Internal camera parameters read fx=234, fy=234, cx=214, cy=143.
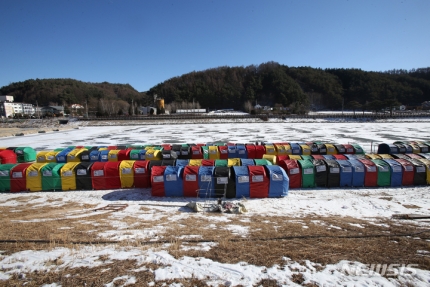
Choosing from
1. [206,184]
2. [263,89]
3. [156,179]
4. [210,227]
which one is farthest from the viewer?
[263,89]

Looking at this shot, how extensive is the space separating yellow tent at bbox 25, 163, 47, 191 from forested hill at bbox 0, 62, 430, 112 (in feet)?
380

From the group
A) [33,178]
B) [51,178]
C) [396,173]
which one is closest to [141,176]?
[51,178]

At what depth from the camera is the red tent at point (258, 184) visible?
11.2m

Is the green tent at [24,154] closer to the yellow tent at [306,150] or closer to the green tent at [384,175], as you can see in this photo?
the yellow tent at [306,150]

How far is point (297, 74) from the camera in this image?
14825cm

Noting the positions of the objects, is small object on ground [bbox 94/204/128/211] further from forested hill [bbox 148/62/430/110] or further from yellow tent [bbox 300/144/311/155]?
forested hill [bbox 148/62/430/110]

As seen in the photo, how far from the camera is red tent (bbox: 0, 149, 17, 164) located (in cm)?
1800

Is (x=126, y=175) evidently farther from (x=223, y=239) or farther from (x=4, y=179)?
(x=223, y=239)

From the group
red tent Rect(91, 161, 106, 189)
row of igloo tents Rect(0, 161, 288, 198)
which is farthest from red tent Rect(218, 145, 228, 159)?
red tent Rect(91, 161, 106, 189)

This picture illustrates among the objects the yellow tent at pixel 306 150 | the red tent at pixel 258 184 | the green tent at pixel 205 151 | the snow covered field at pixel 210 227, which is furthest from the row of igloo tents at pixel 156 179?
the yellow tent at pixel 306 150

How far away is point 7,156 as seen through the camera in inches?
722

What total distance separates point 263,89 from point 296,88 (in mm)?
19536

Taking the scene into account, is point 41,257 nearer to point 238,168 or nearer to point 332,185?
point 238,168

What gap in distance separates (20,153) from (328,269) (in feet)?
76.9
